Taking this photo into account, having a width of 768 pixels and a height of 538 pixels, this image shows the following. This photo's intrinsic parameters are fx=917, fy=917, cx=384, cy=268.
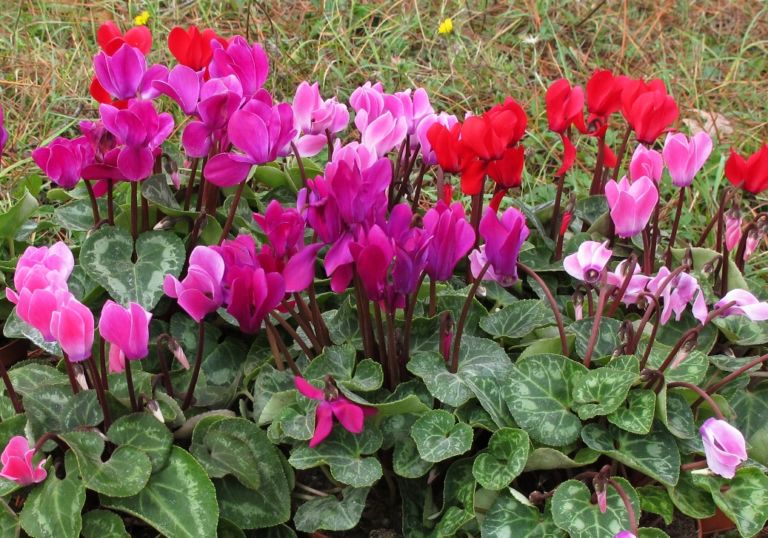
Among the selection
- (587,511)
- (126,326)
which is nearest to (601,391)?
(587,511)

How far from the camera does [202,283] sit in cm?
148

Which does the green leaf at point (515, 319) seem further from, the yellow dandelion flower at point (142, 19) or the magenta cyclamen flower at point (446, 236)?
the yellow dandelion flower at point (142, 19)

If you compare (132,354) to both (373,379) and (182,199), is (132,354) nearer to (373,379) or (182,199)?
(373,379)

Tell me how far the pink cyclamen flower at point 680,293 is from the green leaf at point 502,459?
0.43 m

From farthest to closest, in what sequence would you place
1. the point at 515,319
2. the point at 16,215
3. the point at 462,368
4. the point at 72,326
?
the point at 16,215 → the point at 515,319 → the point at 462,368 → the point at 72,326

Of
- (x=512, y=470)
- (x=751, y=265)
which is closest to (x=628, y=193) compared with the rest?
(x=512, y=470)

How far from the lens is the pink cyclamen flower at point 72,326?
54.6 inches

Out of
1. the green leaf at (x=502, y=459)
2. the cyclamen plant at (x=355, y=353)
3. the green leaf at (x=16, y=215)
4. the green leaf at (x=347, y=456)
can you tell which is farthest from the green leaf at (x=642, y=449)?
the green leaf at (x=16, y=215)

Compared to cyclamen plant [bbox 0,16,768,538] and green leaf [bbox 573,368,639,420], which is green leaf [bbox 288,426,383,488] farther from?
green leaf [bbox 573,368,639,420]

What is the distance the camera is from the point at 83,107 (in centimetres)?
354

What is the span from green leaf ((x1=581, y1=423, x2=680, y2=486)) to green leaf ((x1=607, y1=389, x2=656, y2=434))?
0.04 m

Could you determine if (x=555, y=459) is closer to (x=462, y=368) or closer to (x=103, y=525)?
(x=462, y=368)

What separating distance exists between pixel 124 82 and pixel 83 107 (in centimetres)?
187

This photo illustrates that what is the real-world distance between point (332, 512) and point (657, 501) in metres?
0.58
